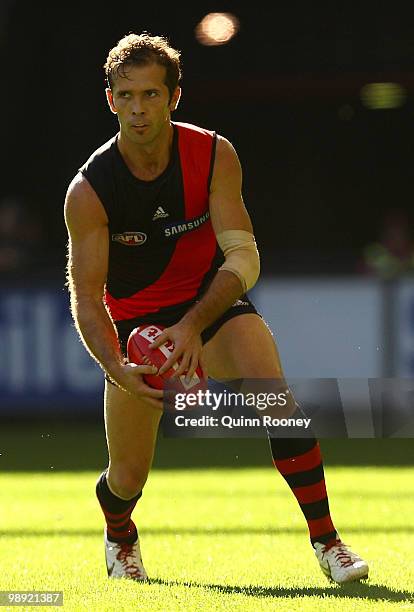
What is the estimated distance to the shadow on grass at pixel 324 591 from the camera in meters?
5.58

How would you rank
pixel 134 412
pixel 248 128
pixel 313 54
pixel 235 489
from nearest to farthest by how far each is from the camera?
pixel 134 412, pixel 235 489, pixel 313 54, pixel 248 128

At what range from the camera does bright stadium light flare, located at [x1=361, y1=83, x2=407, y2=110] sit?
16.0 metres

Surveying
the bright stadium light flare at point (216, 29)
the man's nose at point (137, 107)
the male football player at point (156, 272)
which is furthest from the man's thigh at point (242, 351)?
→ the bright stadium light flare at point (216, 29)

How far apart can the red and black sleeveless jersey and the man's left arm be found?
7cm

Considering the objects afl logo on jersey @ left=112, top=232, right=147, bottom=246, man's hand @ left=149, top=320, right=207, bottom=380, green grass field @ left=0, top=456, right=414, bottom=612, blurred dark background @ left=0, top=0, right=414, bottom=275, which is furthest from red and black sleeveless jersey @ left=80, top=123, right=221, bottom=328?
blurred dark background @ left=0, top=0, right=414, bottom=275

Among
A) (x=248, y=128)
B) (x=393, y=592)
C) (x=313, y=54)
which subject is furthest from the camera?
(x=248, y=128)

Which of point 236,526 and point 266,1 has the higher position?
point 266,1

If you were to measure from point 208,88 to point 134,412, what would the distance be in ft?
33.7

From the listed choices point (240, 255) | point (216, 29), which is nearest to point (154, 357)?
point (240, 255)

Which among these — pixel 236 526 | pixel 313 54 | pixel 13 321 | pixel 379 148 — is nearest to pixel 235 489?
pixel 236 526

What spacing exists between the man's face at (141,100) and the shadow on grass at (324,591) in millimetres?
1695

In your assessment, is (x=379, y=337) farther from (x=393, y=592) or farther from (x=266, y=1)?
(x=393, y=592)

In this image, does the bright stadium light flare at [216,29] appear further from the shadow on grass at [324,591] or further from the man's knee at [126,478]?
the shadow on grass at [324,591]

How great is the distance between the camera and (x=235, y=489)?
29.6ft
